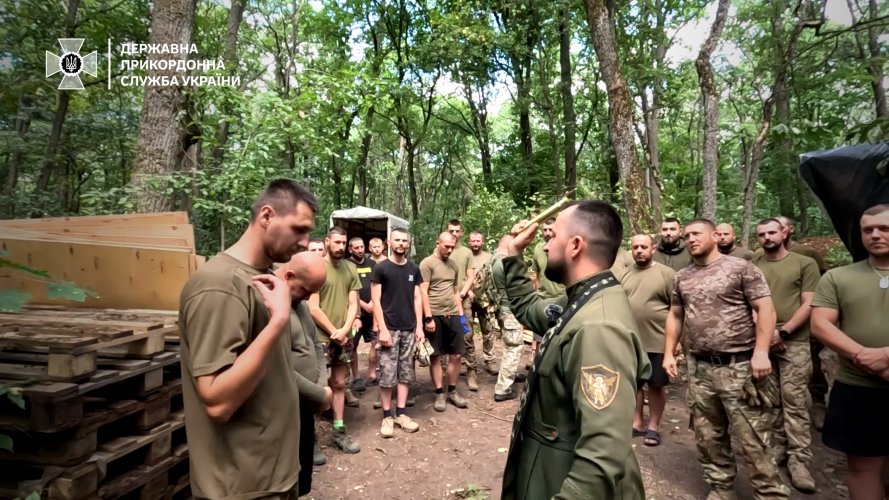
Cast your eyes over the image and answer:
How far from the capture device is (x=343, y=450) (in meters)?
4.96

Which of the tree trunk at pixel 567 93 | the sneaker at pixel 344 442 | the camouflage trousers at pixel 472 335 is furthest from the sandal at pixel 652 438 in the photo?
the tree trunk at pixel 567 93

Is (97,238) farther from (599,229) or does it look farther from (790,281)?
(790,281)

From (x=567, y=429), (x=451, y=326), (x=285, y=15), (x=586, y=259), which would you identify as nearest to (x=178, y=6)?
(x=451, y=326)

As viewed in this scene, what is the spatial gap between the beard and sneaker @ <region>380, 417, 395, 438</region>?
12.9ft

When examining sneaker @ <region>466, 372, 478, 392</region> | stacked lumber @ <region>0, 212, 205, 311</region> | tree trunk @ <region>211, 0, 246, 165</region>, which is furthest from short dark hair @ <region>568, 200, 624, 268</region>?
tree trunk @ <region>211, 0, 246, 165</region>

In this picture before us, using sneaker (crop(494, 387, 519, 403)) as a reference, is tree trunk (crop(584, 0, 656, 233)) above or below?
above

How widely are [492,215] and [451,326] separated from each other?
23.9ft

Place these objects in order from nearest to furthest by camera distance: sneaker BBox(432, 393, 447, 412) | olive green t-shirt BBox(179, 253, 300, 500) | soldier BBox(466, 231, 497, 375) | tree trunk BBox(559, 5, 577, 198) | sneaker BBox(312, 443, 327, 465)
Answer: olive green t-shirt BBox(179, 253, 300, 500) < sneaker BBox(312, 443, 327, 465) < sneaker BBox(432, 393, 447, 412) < soldier BBox(466, 231, 497, 375) < tree trunk BBox(559, 5, 577, 198)

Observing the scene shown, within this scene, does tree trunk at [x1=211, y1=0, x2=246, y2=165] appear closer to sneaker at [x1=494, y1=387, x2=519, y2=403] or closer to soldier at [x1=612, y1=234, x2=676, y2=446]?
sneaker at [x1=494, y1=387, x2=519, y2=403]

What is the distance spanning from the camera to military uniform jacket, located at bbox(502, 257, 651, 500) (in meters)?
1.53

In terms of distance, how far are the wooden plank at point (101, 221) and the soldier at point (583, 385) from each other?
397cm

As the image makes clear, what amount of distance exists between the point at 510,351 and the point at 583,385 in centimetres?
503

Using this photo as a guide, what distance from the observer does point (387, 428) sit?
530 cm

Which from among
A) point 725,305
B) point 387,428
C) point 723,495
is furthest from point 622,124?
point 387,428
